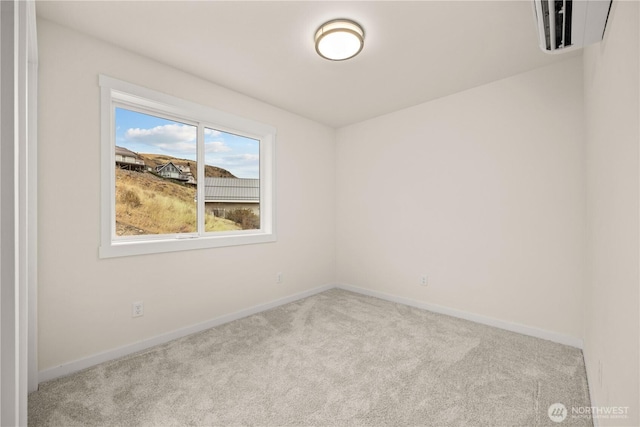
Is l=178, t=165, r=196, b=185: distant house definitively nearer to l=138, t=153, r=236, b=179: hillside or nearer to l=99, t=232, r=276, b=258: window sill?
l=138, t=153, r=236, b=179: hillside

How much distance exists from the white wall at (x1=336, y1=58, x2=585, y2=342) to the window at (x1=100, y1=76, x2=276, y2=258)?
146 centimetres

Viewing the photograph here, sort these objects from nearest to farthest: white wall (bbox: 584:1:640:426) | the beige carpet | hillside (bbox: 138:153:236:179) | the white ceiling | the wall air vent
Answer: white wall (bbox: 584:1:640:426), the wall air vent, the beige carpet, the white ceiling, hillside (bbox: 138:153:236:179)

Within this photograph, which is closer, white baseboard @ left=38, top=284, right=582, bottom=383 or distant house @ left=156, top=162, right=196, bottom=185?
white baseboard @ left=38, top=284, right=582, bottom=383

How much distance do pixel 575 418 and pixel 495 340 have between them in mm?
918

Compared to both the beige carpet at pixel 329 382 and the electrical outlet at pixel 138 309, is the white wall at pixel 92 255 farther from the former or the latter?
the beige carpet at pixel 329 382

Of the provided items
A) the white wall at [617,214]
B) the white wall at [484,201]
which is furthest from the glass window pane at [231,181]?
the white wall at [617,214]

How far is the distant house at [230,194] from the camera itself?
10.1ft

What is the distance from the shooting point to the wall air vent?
1.25 metres

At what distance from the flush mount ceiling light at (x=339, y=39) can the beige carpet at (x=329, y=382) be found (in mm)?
2341

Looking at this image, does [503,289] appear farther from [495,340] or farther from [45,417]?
[45,417]

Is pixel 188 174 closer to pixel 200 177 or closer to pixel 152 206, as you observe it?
pixel 200 177

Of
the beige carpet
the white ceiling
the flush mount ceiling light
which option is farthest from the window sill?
the flush mount ceiling light

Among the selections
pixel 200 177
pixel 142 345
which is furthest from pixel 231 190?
pixel 142 345

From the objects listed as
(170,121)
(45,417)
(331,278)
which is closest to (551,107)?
(331,278)
